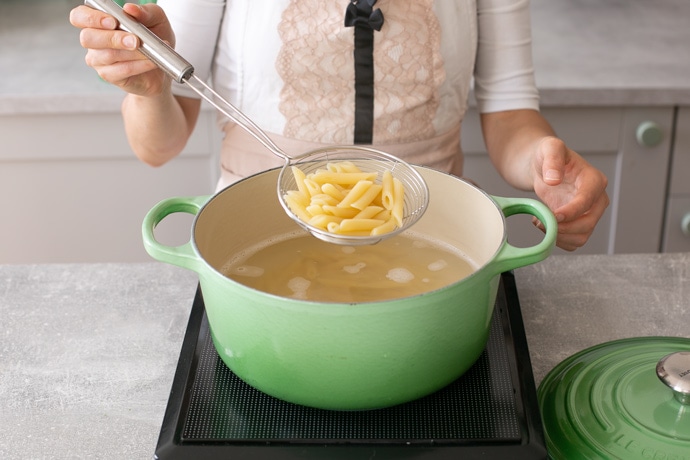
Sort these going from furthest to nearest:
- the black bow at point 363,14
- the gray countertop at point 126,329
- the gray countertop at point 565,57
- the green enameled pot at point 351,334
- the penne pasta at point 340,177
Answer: the gray countertop at point 565,57
the black bow at point 363,14
the penne pasta at point 340,177
the gray countertop at point 126,329
the green enameled pot at point 351,334

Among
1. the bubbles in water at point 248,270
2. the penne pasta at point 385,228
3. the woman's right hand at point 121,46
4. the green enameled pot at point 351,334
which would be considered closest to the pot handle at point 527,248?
the green enameled pot at point 351,334

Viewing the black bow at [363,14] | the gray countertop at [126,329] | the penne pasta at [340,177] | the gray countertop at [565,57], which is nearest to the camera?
the gray countertop at [126,329]

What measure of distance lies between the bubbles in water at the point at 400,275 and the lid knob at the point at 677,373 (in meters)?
0.24

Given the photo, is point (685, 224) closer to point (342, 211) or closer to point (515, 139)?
point (515, 139)

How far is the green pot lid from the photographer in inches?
25.1

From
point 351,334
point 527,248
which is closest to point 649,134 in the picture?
point 527,248

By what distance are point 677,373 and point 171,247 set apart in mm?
416

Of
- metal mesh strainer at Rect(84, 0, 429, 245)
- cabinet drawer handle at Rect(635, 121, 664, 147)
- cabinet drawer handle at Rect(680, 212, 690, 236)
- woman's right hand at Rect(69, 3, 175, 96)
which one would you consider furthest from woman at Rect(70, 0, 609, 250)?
cabinet drawer handle at Rect(680, 212, 690, 236)

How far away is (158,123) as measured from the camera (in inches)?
44.9

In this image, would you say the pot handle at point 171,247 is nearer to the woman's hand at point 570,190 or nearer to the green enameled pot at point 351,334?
the green enameled pot at point 351,334

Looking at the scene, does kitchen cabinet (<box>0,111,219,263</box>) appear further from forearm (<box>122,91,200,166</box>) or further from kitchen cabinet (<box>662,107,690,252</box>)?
kitchen cabinet (<box>662,107,690,252</box>)

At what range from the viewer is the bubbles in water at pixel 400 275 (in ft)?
2.61

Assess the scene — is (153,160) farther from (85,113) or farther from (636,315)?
(636,315)

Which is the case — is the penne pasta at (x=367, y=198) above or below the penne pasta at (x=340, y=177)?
below
